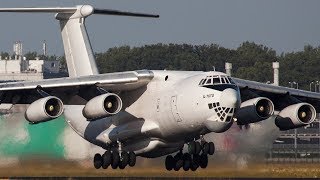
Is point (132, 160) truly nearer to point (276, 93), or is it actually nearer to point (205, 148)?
point (205, 148)

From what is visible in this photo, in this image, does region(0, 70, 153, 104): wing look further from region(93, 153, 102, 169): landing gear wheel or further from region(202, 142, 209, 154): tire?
region(202, 142, 209, 154): tire

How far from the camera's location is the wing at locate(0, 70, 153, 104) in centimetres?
4456

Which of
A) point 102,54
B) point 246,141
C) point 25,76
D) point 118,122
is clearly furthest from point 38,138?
point 102,54

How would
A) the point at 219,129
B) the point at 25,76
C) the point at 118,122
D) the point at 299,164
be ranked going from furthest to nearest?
the point at 25,76, the point at 299,164, the point at 118,122, the point at 219,129

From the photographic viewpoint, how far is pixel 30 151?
4884cm

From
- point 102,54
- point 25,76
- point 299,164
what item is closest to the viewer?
point 299,164

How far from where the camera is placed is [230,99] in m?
41.4

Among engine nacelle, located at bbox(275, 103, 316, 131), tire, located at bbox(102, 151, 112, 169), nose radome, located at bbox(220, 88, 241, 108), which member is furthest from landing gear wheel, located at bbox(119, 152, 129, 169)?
engine nacelle, located at bbox(275, 103, 316, 131)

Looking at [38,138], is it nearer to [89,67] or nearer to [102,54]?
[89,67]

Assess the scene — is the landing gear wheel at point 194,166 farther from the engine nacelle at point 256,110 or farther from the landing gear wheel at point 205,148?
the engine nacelle at point 256,110

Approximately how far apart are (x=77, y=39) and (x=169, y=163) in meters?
6.68

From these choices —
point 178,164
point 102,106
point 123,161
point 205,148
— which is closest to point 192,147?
point 205,148

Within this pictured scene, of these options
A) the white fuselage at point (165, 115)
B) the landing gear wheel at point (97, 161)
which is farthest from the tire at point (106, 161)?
the white fuselage at point (165, 115)

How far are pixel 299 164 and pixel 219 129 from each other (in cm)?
1112
